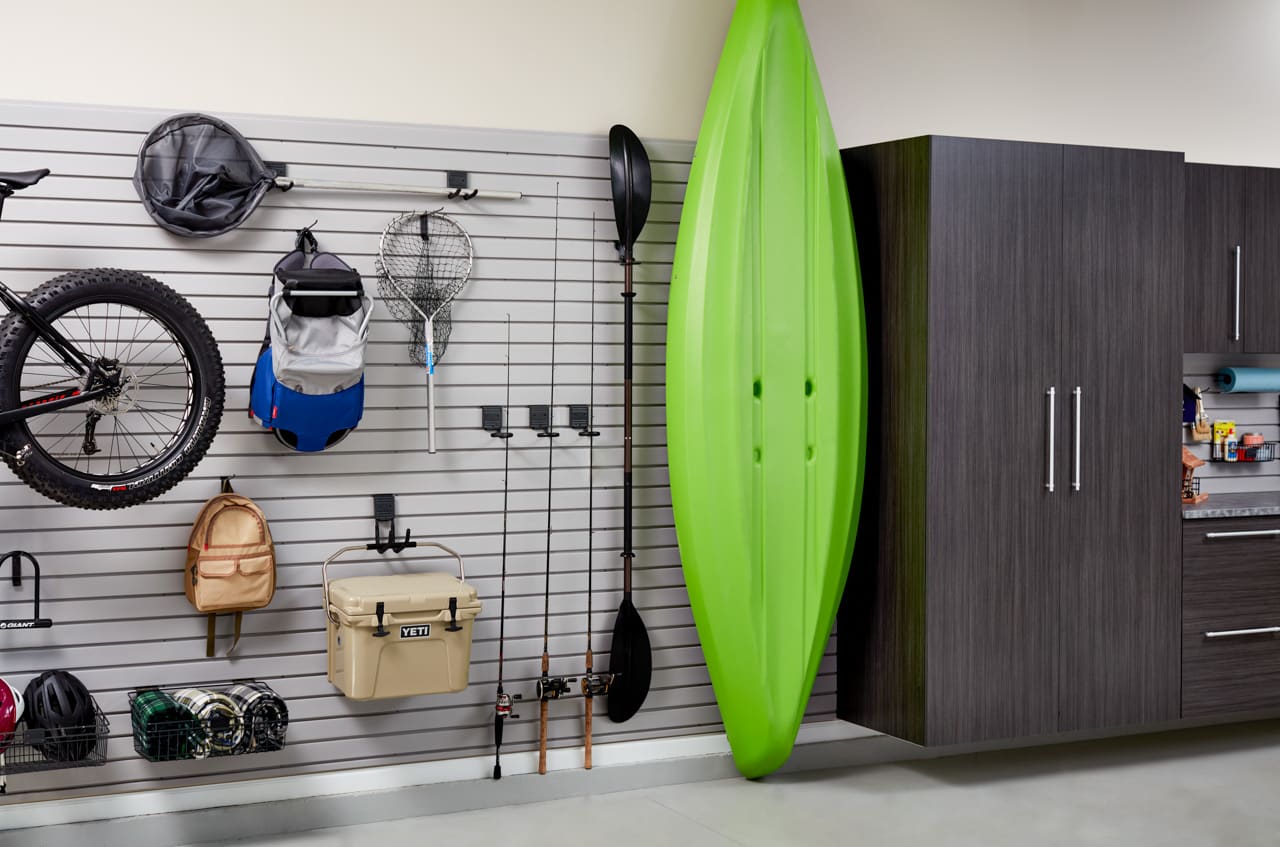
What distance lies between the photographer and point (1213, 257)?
4.49 metres

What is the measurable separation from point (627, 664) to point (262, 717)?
1203 mm

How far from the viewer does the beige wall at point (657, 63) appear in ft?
11.5

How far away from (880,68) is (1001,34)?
576 mm

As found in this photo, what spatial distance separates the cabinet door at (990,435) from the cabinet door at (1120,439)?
0.09 metres

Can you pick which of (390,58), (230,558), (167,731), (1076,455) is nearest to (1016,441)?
(1076,455)

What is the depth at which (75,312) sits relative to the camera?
344 cm

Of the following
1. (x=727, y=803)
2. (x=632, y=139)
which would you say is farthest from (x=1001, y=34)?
(x=727, y=803)

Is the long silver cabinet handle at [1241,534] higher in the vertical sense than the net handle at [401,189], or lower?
lower

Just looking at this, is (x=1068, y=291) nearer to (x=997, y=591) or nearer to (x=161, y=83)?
(x=997, y=591)

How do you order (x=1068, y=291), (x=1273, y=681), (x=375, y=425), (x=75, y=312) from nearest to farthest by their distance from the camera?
(x=75, y=312), (x=375, y=425), (x=1068, y=291), (x=1273, y=681)

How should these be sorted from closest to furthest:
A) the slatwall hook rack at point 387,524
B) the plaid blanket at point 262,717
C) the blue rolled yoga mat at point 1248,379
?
the plaid blanket at point 262,717, the slatwall hook rack at point 387,524, the blue rolled yoga mat at point 1248,379

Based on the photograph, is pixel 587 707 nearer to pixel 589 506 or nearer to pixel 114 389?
pixel 589 506

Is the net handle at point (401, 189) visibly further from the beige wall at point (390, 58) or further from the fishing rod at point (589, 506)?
the fishing rod at point (589, 506)

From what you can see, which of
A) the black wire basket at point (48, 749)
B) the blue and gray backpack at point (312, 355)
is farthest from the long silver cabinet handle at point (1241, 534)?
the black wire basket at point (48, 749)
